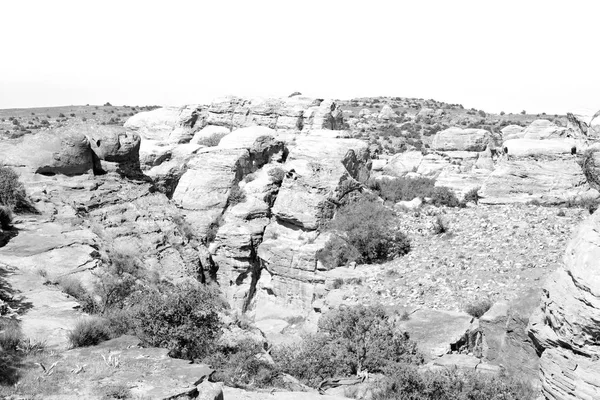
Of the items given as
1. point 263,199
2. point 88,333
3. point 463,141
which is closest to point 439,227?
point 263,199

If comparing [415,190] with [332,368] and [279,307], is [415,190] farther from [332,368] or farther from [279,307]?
[332,368]

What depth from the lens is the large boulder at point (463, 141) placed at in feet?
98.7

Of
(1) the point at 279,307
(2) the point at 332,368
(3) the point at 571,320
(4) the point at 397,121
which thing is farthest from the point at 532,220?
(4) the point at 397,121

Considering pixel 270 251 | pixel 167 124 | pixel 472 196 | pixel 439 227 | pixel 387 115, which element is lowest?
pixel 270 251

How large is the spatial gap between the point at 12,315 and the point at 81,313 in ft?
3.68

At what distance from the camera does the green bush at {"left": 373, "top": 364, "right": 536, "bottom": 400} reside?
8.75 metres

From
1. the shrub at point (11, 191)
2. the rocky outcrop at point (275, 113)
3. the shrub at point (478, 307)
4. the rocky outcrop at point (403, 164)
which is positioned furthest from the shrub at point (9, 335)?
the rocky outcrop at point (403, 164)

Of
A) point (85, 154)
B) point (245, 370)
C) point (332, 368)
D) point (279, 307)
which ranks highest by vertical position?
point (85, 154)

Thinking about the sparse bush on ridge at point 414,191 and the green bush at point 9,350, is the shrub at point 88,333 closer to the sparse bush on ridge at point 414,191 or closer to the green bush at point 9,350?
the green bush at point 9,350

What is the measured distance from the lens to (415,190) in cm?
2383

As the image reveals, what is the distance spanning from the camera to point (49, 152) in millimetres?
15648

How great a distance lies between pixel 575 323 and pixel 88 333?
7.02 m

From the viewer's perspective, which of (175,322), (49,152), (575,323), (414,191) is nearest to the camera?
(575,323)

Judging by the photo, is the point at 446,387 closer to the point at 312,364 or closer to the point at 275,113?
the point at 312,364
